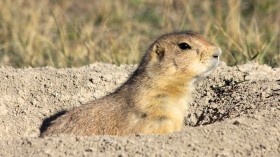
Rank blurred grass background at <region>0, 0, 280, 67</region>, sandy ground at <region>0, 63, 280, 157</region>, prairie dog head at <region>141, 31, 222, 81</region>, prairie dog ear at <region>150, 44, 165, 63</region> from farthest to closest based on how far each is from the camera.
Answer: blurred grass background at <region>0, 0, 280, 67</region>
prairie dog ear at <region>150, 44, 165, 63</region>
prairie dog head at <region>141, 31, 222, 81</region>
sandy ground at <region>0, 63, 280, 157</region>

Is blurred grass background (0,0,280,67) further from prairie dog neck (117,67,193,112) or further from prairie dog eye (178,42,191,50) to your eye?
prairie dog neck (117,67,193,112)

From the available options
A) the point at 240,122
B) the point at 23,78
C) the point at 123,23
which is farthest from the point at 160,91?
the point at 123,23

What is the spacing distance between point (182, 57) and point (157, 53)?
0.90 ft

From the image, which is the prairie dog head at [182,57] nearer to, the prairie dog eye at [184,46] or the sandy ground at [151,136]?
the prairie dog eye at [184,46]

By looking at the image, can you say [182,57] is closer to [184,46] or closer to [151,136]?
[184,46]

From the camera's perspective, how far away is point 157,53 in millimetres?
5801

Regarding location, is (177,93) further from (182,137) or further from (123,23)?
(123,23)

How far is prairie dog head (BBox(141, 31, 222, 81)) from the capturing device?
219 inches

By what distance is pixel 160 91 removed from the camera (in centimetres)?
555

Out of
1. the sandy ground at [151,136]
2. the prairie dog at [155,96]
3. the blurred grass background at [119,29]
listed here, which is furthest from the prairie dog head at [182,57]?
the blurred grass background at [119,29]

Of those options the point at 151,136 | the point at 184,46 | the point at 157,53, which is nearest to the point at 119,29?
the point at 157,53

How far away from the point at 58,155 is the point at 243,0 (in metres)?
7.41

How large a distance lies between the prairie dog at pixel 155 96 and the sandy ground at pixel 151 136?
274 millimetres

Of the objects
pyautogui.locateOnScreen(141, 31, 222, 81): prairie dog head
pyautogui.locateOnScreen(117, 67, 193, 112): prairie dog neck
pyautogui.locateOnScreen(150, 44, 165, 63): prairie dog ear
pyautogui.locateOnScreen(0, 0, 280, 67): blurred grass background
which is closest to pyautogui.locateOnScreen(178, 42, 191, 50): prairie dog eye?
pyautogui.locateOnScreen(141, 31, 222, 81): prairie dog head
